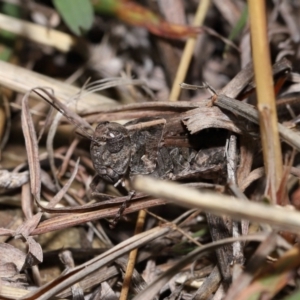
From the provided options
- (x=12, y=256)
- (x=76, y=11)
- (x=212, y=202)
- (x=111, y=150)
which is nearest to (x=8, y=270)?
(x=12, y=256)

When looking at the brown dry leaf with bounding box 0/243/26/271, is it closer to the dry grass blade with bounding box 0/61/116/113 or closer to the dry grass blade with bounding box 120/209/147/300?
the dry grass blade with bounding box 120/209/147/300

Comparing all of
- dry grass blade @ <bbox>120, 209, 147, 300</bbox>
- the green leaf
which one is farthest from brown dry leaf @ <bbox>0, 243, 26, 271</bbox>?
the green leaf

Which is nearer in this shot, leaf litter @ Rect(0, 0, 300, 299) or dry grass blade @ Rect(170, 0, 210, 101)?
leaf litter @ Rect(0, 0, 300, 299)

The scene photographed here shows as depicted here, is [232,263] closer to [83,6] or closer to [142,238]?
[142,238]

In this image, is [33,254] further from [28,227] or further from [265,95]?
[265,95]

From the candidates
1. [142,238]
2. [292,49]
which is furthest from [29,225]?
[292,49]

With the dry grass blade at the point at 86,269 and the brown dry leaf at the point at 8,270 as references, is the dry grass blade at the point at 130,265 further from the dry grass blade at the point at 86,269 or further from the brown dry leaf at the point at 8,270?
the brown dry leaf at the point at 8,270
